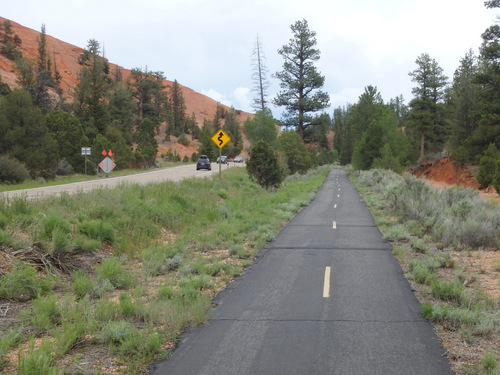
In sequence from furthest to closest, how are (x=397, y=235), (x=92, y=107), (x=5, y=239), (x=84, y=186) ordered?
1. (x=92, y=107)
2. (x=84, y=186)
3. (x=397, y=235)
4. (x=5, y=239)

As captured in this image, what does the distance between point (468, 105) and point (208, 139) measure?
5206 cm

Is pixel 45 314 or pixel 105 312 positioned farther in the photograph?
pixel 105 312

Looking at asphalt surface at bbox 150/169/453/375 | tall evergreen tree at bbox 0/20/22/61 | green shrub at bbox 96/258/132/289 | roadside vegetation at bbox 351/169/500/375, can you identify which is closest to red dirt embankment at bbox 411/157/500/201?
roadside vegetation at bbox 351/169/500/375

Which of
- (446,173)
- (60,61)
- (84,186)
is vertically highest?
(60,61)

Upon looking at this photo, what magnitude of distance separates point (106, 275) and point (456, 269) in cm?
723

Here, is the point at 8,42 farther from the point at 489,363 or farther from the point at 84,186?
the point at 489,363

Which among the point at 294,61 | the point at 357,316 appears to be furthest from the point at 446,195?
the point at 294,61

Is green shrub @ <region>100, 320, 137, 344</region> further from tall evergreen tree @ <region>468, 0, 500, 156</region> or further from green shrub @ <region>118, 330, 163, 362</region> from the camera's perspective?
tall evergreen tree @ <region>468, 0, 500, 156</region>

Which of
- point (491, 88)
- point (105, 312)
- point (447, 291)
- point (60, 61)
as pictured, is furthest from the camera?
point (60, 61)

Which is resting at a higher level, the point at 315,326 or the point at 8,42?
the point at 8,42

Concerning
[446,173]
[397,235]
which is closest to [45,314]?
[397,235]

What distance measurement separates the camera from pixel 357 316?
20.3ft

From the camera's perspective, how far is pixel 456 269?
8.88 metres

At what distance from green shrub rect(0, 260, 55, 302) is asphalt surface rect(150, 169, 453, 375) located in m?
2.96
